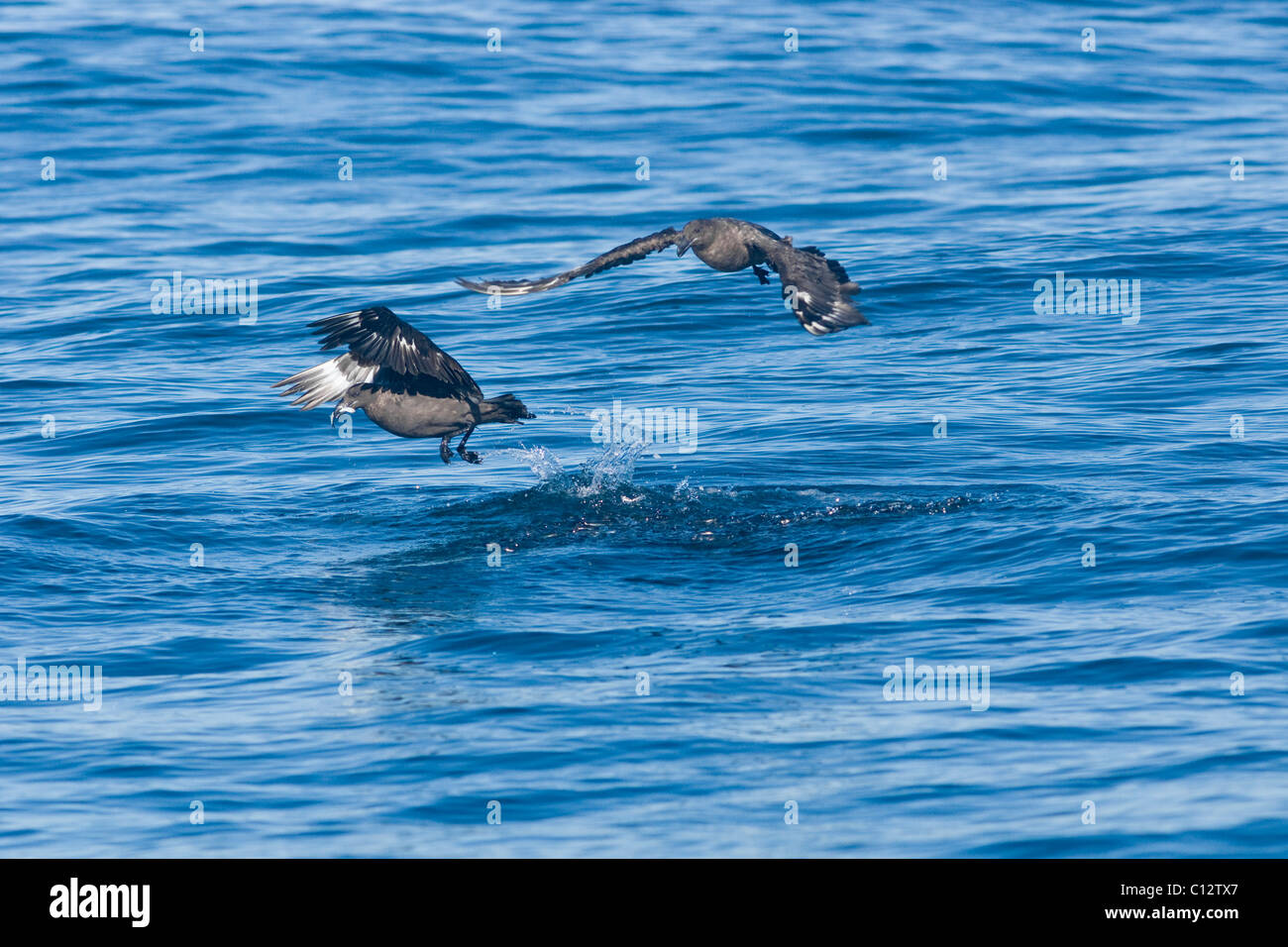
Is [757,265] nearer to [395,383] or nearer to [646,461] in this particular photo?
[395,383]

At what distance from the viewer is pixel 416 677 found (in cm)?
1070

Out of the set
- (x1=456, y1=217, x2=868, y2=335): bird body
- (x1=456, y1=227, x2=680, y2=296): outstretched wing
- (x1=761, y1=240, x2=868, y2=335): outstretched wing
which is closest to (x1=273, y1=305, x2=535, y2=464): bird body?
(x1=456, y1=217, x2=868, y2=335): bird body

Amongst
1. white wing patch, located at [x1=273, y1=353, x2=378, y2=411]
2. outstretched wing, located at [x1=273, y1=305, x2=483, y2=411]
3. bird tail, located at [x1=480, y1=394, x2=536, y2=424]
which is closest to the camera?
outstretched wing, located at [x1=273, y1=305, x2=483, y2=411]

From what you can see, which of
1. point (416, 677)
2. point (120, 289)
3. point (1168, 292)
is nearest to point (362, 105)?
point (120, 289)

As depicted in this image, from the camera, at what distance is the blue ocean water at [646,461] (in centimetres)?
905

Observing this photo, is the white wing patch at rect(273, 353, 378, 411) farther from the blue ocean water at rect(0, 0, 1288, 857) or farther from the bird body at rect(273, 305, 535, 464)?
the blue ocean water at rect(0, 0, 1288, 857)

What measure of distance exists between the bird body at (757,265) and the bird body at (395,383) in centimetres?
108

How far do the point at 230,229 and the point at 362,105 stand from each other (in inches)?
229

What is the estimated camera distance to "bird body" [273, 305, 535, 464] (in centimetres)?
1241

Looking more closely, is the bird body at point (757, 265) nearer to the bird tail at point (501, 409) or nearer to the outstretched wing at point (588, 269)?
the outstretched wing at point (588, 269)

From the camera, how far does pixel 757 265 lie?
12.4 metres

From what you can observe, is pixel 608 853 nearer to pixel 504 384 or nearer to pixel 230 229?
pixel 504 384

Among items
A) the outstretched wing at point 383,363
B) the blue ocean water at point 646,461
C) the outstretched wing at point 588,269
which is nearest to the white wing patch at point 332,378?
the outstretched wing at point 383,363

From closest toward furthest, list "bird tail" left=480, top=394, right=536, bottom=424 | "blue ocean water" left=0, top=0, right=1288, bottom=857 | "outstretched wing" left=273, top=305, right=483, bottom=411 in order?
"blue ocean water" left=0, top=0, right=1288, bottom=857, "outstretched wing" left=273, top=305, right=483, bottom=411, "bird tail" left=480, top=394, right=536, bottom=424
